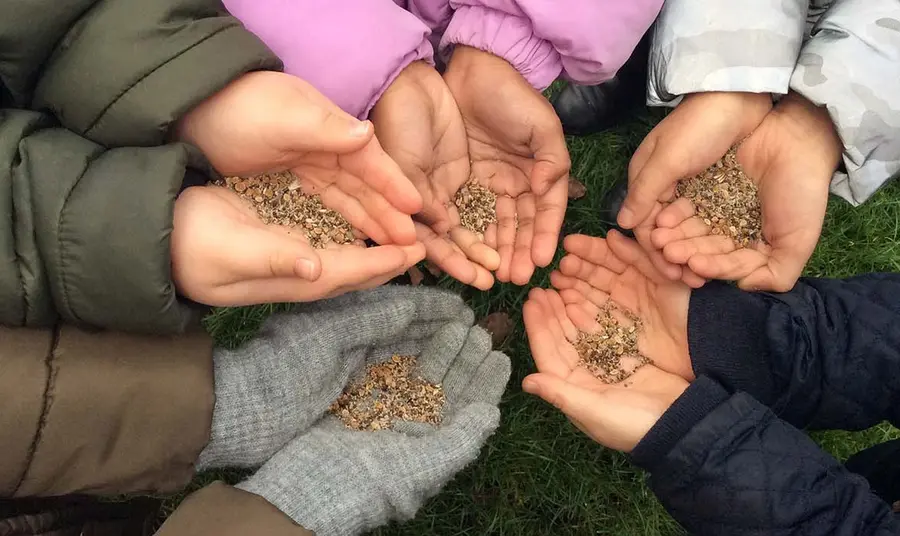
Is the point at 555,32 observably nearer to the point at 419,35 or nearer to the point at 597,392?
the point at 419,35

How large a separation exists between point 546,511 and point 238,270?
1391 mm

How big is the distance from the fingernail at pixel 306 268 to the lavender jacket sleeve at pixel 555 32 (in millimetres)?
834

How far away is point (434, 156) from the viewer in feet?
6.32

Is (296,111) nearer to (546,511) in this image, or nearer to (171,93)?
(171,93)

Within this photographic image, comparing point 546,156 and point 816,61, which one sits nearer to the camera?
point 816,61

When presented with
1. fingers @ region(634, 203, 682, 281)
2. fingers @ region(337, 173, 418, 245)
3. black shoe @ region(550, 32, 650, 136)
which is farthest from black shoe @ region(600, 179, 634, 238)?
fingers @ region(337, 173, 418, 245)

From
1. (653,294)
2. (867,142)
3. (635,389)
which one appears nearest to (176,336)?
(635,389)

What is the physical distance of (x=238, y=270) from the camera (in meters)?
1.48

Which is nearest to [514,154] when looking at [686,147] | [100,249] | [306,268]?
[686,147]

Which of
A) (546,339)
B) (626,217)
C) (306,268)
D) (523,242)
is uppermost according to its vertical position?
(306,268)

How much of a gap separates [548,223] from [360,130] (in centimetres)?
69

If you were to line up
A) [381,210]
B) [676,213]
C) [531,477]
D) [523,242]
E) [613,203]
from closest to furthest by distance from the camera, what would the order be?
[381,210], [676,213], [523,242], [531,477], [613,203]

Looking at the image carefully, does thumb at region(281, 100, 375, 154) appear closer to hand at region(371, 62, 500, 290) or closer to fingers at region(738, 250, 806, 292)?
hand at region(371, 62, 500, 290)

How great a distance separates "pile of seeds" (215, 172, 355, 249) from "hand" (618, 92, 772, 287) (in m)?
0.78
